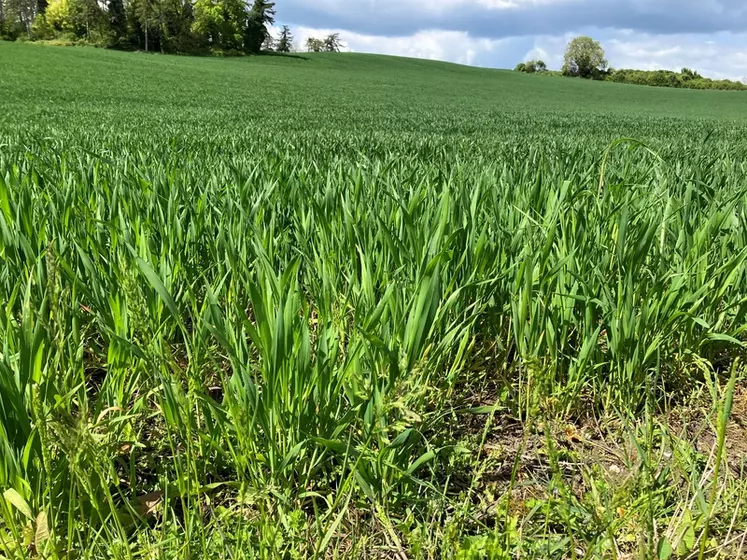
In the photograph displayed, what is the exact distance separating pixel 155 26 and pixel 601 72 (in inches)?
2288

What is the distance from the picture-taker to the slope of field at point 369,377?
3.16ft

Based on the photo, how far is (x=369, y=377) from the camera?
1222mm

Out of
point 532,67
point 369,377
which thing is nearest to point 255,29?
point 532,67

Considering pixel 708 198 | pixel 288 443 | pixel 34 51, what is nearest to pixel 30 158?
pixel 288 443

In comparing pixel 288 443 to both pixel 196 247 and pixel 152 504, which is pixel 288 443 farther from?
pixel 196 247

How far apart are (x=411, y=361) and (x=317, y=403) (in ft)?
0.79

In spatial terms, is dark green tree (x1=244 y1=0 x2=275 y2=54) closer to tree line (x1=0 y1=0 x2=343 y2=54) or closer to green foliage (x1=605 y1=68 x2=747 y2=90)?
tree line (x1=0 y1=0 x2=343 y2=54)

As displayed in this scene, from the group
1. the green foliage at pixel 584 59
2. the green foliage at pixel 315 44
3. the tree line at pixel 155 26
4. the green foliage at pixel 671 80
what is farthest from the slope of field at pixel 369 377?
the green foliage at pixel 315 44

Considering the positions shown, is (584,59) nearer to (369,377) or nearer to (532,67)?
(532,67)

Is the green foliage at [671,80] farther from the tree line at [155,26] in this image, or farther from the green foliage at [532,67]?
the tree line at [155,26]

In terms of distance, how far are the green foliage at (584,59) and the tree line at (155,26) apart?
1722 inches

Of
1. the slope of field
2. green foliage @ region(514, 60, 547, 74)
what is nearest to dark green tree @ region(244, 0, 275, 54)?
green foliage @ region(514, 60, 547, 74)

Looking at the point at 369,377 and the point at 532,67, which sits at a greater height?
the point at 532,67

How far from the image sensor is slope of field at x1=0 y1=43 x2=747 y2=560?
3.16 ft
